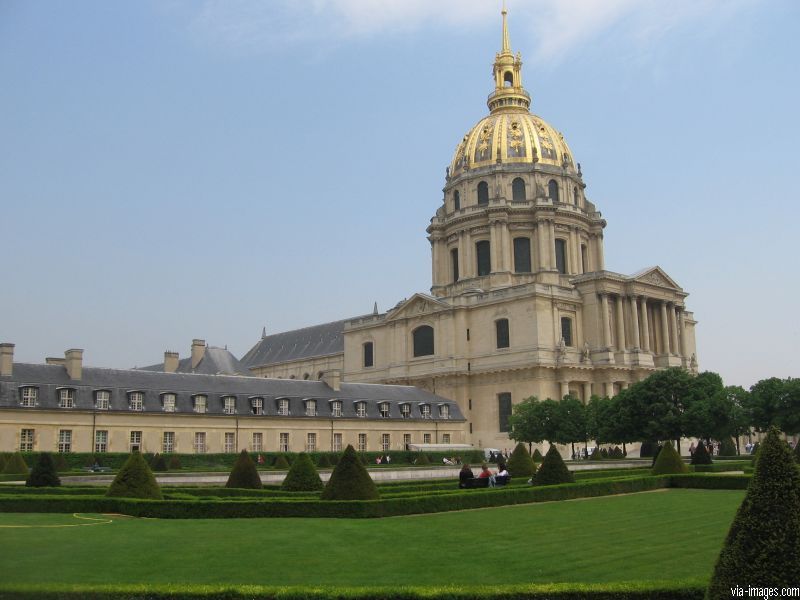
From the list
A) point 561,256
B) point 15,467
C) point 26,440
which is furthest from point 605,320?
point 15,467

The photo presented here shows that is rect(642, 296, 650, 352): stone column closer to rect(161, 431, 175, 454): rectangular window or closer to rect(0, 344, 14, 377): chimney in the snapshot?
rect(161, 431, 175, 454): rectangular window

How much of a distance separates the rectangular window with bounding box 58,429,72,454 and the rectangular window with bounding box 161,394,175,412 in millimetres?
5883

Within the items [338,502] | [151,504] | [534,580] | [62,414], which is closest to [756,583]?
[534,580]

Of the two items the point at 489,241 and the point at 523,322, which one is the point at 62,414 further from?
the point at 489,241

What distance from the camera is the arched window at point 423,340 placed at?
81894 mm

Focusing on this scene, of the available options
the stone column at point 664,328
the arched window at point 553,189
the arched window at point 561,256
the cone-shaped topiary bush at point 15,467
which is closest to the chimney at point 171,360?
the cone-shaped topiary bush at point 15,467

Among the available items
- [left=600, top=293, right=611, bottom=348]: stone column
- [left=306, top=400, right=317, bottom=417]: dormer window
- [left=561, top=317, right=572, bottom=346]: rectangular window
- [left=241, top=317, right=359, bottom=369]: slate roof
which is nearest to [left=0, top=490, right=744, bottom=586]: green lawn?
[left=306, top=400, right=317, bottom=417]: dormer window

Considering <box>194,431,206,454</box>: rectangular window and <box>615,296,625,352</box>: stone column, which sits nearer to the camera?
<box>194,431,206,454</box>: rectangular window

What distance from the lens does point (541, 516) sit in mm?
19656

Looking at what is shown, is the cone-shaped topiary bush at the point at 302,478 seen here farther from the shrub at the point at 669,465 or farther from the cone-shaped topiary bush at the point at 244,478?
the shrub at the point at 669,465

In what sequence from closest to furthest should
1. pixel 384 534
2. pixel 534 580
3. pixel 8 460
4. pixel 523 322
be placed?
pixel 534 580
pixel 384 534
pixel 8 460
pixel 523 322

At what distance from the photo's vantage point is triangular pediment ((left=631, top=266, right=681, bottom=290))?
256 ft

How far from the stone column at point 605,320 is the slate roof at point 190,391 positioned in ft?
56.8

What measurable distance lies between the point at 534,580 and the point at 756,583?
13.8 ft
